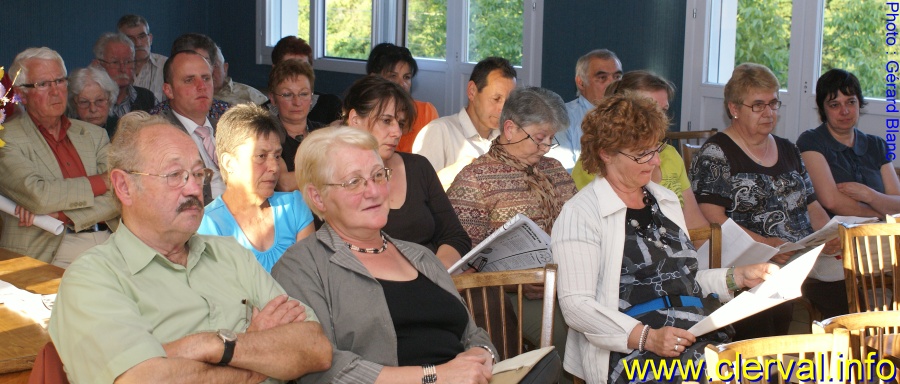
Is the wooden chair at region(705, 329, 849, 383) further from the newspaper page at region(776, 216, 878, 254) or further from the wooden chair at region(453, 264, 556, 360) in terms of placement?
the newspaper page at region(776, 216, 878, 254)

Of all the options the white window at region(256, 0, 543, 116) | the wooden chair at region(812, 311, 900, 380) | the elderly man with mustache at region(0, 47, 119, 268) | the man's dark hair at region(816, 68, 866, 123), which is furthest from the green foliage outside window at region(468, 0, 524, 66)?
the wooden chair at region(812, 311, 900, 380)

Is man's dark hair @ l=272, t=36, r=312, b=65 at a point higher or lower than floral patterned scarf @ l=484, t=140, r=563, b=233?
higher

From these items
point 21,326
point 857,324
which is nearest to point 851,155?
point 857,324

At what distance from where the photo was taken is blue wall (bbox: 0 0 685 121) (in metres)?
6.38

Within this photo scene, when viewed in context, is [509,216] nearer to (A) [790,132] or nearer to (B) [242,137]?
(B) [242,137]

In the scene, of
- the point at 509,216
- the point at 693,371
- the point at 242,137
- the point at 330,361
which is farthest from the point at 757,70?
the point at 330,361

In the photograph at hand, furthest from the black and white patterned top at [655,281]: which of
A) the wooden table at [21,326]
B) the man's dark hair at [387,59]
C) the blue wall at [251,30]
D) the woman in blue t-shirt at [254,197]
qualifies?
the blue wall at [251,30]

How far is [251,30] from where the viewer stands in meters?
9.82

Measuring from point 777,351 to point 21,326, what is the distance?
1785mm

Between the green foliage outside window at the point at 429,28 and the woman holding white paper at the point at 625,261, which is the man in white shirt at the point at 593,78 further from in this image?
the woman holding white paper at the point at 625,261

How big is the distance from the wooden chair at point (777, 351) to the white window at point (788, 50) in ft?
12.5

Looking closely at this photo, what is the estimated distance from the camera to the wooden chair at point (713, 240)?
3.05m

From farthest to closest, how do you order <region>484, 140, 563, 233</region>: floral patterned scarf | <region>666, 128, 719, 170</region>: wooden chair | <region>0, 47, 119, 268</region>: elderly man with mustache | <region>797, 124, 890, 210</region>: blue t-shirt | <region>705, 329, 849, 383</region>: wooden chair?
<region>666, 128, 719, 170</region>: wooden chair → <region>797, 124, 890, 210</region>: blue t-shirt → <region>0, 47, 119, 268</region>: elderly man with mustache → <region>484, 140, 563, 233</region>: floral patterned scarf → <region>705, 329, 849, 383</region>: wooden chair

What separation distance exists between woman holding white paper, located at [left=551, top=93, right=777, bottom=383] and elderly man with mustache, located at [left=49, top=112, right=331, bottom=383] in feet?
2.86
